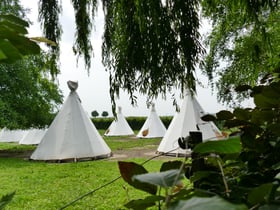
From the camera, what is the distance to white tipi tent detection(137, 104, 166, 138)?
18.6 meters

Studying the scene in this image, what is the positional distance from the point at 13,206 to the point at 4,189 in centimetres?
143

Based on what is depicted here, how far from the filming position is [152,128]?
1900 centimetres

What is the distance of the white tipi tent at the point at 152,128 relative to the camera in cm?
1859

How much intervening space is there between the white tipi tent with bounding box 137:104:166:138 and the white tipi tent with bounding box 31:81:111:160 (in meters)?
8.26

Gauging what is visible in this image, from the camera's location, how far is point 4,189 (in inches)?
254

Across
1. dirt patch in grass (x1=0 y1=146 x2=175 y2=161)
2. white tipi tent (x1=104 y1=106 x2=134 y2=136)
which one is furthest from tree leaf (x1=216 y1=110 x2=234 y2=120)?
white tipi tent (x1=104 y1=106 x2=134 y2=136)

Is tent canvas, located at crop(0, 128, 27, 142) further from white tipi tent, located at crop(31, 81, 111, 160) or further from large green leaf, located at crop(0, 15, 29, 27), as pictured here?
large green leaf, located at crop(0, 15, 29, 27)

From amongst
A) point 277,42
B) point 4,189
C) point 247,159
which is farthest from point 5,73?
point 247,159

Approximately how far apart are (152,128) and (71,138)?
947 cm

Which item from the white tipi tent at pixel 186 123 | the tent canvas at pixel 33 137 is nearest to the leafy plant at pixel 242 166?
the white tipi tent at pixel 186 123

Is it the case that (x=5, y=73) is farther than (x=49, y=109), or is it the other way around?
(x=49, y=109)

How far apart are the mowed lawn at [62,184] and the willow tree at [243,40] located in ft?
7.49

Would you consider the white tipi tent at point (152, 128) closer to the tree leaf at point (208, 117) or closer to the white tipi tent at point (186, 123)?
the white tipi tent at point (186, 123)

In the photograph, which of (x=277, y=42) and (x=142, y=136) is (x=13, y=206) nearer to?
(x=277, y=42)
